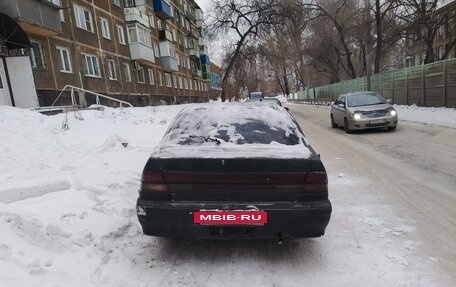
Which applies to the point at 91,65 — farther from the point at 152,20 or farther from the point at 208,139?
the point at 208,139

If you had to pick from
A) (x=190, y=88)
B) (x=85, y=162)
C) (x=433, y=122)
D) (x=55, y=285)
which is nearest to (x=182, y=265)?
(x=55, y=285)

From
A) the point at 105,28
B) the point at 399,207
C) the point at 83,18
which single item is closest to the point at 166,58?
the point at 105,28

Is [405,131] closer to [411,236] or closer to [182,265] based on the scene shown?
[411,236]

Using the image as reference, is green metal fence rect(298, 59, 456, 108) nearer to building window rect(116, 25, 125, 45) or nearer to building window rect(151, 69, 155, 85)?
building window rect(151, 69, 155, 85)

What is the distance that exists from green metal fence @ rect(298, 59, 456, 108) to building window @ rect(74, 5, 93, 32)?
1912cm

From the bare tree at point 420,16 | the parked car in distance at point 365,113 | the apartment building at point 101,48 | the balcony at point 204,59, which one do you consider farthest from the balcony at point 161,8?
the parked car in distance at point 365,113

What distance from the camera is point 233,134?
13.4 ft

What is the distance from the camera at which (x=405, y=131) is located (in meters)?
13.3

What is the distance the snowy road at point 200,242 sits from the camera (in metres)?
3.36

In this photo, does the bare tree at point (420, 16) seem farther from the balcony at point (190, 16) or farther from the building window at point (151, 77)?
the balcony at point (190, 16)

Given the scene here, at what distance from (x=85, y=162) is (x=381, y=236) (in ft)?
17.4

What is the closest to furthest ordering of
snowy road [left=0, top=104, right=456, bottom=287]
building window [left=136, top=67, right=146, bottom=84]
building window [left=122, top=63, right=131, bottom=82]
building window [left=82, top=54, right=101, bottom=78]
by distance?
snowy road [left=0, top=104, right=456, bottom=287] < building window [left=82, top=54, right=101, bottom=78] < building window [left=122, top=63, right=131, bottom=82] < building window [left=136, top=67, right=146, bottom=84]

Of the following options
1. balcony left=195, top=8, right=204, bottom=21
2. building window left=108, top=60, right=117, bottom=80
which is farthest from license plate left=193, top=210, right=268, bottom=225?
balcony left=195, top=8, right=204, bottom=21

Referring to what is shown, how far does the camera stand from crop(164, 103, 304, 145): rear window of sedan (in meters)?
4.00
